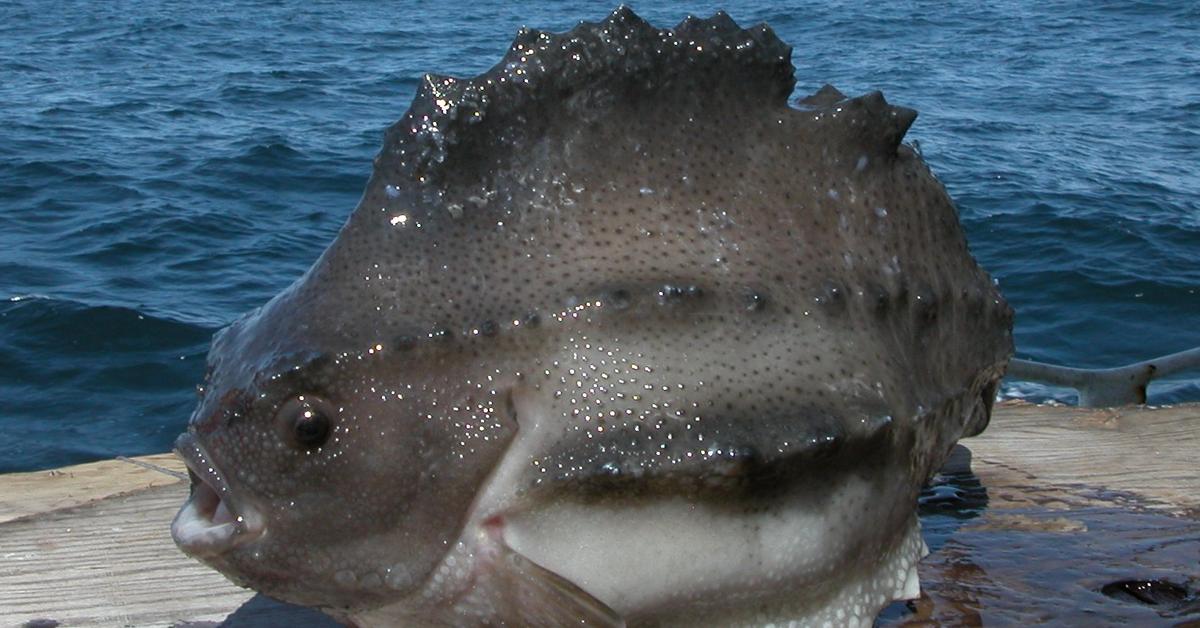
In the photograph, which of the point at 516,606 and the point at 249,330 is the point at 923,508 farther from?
the point at 249,330

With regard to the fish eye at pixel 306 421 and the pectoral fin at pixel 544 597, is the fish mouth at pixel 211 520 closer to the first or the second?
the fish eye at pixel 306 421

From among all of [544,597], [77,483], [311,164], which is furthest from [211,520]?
[311,164]

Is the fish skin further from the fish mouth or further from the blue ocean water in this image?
the blue ocean water

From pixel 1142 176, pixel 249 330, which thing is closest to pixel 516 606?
pixel 249 330

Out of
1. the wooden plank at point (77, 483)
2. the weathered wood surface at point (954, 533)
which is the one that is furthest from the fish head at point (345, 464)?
the wooden plank at point (77, 483)

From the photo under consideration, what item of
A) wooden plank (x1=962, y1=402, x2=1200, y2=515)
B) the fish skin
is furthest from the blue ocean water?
the fish skin
